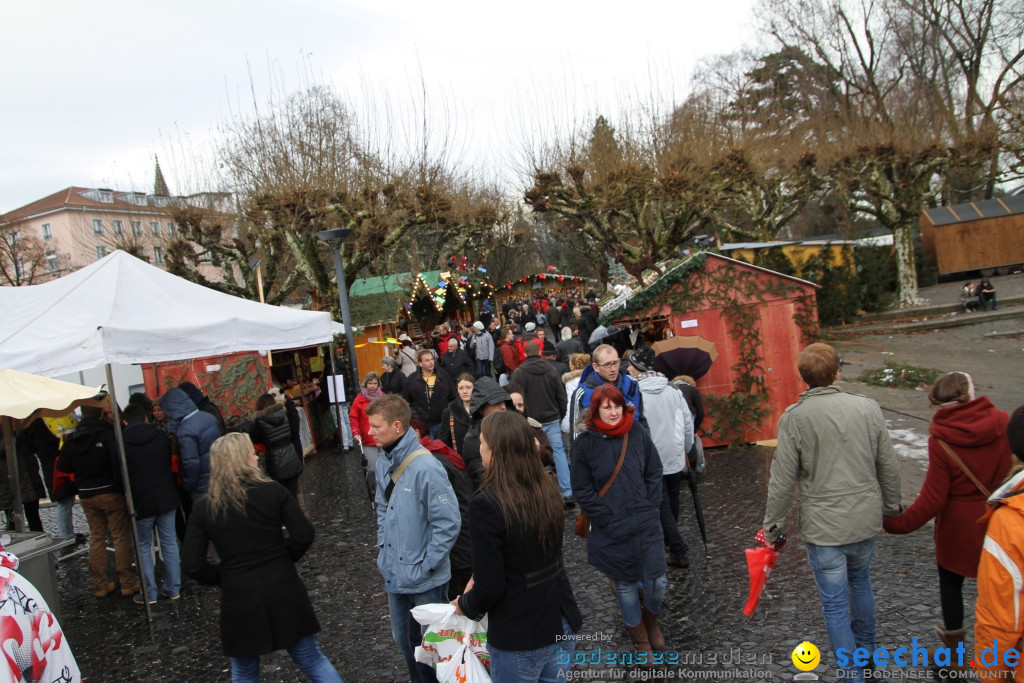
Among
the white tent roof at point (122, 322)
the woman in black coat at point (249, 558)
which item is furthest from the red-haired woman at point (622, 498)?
the white tent roof at point (122, 322)

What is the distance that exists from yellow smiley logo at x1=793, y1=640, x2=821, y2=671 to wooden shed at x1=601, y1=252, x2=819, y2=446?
5.36 meters

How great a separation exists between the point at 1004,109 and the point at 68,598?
1230 inches

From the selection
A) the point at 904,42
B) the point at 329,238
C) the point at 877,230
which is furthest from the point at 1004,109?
the point at 329,238

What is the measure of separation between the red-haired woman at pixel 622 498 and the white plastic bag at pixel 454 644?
102 centimetres

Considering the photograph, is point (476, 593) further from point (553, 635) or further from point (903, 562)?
point (903, 562)

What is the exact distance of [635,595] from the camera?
3.79 meters

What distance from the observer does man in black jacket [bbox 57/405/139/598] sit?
5.78 metres

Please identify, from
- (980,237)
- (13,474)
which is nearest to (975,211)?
(980,237)

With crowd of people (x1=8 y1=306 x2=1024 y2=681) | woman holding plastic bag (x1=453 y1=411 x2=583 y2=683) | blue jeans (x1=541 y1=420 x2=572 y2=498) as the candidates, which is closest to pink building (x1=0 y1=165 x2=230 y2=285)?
blue jeans (x1=541 y1=420 x2=572 y2=498)

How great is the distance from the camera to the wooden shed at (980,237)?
2786 cm

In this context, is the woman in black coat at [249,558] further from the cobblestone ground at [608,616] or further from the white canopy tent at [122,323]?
the white canopy tent at [122,323]

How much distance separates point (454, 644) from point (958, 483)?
8.50ft

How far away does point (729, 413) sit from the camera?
920 cm

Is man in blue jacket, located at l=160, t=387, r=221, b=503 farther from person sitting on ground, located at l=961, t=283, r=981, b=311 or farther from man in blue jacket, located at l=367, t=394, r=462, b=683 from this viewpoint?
person sitting on ground, located at l=961, t=283, r=981, b=311
